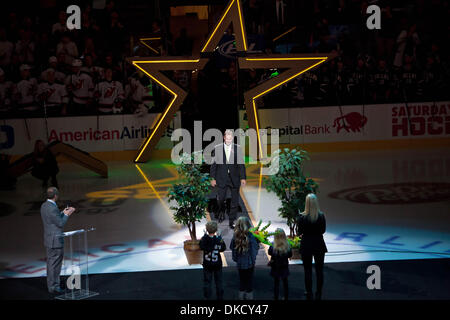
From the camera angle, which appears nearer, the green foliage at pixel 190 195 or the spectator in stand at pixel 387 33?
the green foliage at pixel 190 195

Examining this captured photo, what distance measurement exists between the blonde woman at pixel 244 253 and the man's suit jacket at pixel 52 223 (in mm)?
2446

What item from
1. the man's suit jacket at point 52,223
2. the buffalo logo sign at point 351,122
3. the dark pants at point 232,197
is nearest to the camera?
the man's suit jacket at point 52,223

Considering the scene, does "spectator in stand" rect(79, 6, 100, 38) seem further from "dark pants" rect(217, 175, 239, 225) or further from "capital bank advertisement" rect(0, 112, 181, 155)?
"dark pants" rect(217, 175, 239, 225)

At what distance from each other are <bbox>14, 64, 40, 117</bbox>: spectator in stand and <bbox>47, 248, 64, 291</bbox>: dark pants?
12.5 m

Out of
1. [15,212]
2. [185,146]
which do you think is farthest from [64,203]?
[185,146]

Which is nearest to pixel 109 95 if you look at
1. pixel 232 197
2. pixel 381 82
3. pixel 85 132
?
pixel 85 132

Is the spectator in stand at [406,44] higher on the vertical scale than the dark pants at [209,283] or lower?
higher

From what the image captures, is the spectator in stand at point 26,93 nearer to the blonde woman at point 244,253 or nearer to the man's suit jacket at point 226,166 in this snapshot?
the man's suit jacket at point 226,166

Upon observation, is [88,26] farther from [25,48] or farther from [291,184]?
[291,184]

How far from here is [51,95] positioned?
812 inches

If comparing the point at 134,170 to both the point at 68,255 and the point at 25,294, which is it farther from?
the point at 25,294

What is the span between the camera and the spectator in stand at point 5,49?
21.3 metres

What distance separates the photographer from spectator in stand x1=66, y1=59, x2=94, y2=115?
2078 cm

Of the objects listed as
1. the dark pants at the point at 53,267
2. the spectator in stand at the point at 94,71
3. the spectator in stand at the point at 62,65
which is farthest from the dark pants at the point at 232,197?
the spectator in stand at the point at 62,65
